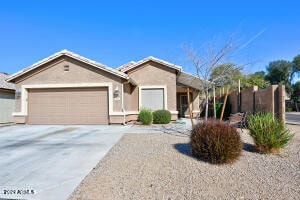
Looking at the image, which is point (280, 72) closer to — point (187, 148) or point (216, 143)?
point (187, 148)

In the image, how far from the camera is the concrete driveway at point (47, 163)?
5.27 metres

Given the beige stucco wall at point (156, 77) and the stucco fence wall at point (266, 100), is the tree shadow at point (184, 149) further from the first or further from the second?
the beige stucco wall at point (156, 77)

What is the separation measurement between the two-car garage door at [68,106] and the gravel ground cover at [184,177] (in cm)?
803

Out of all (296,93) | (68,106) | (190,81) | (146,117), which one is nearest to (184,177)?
(146,117)

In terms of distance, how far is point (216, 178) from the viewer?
19.2ft

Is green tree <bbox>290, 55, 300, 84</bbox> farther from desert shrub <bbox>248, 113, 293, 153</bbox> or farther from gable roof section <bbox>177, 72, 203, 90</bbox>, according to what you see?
desert shrub <bbox>248, 113, 293, 153</bbox>

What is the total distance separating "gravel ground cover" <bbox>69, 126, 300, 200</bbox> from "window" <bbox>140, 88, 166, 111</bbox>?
10776 mm

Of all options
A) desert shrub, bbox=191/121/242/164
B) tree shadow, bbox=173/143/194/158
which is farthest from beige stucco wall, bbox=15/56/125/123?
desert shrub, bbox=191/121/242/164

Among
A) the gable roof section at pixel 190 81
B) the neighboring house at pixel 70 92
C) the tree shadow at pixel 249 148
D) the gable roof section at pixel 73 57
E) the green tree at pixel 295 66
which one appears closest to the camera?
the tree shadow at pixel 249 148

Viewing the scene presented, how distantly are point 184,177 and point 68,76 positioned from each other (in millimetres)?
12278

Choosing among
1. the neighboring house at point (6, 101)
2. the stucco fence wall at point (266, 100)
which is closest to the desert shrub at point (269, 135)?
the stucco fence wall at point (266, 100)

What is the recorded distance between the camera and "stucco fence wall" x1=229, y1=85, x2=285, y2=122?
11.4m

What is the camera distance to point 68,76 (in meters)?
16.1

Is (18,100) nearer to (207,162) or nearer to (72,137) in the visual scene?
(72,137)
